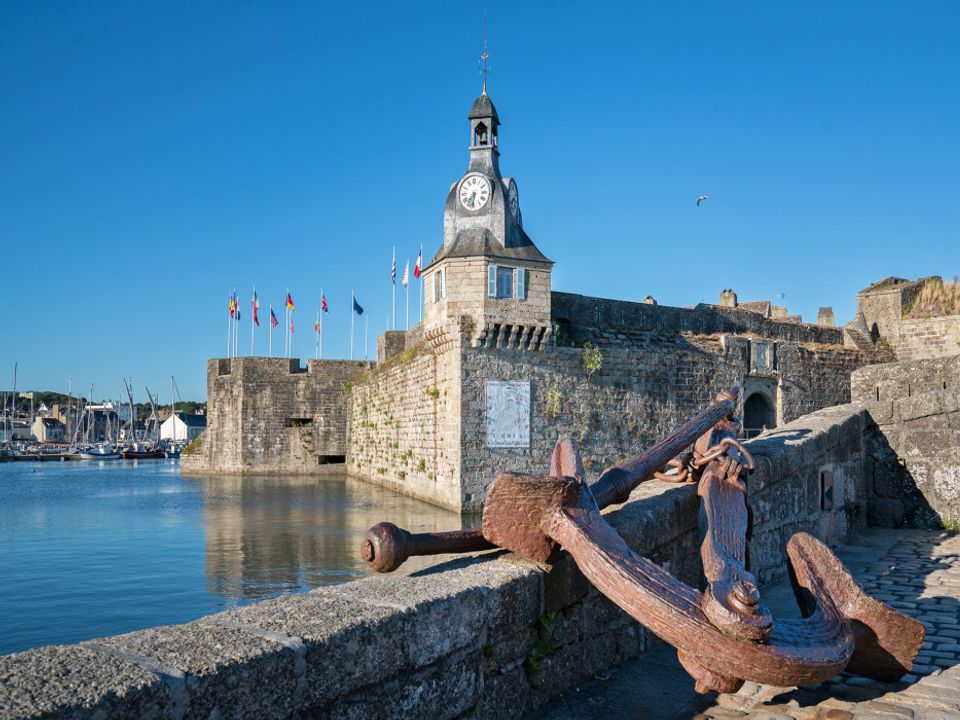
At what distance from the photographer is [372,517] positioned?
1872 cm

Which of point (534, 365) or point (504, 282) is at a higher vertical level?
point (504, 282)

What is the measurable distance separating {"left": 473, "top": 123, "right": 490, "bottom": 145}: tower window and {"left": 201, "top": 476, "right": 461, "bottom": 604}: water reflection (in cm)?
1023

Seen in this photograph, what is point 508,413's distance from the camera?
18.9 metres

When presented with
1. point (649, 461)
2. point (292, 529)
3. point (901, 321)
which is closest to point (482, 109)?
point (292, 529)

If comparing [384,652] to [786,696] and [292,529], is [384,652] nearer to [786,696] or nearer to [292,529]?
[786,696]

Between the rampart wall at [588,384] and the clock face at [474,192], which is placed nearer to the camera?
the rampart wall at [588,384]

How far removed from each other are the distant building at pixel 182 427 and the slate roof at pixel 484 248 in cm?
6815

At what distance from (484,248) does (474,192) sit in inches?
77.7

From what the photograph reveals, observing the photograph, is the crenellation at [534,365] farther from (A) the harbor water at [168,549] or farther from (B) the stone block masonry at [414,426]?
(A) the harbor water at [168,549]

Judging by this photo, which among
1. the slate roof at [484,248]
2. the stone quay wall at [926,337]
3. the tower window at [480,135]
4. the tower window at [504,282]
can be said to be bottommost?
the stone quay wall at [926,337]

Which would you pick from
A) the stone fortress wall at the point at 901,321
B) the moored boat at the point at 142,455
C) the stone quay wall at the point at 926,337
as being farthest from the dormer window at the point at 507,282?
the moored boat at the point at 142,455

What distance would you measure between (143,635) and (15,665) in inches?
13.5

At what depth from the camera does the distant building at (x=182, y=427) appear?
3292 inches

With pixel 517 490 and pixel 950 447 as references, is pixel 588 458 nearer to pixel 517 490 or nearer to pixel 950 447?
pixel 950 447
